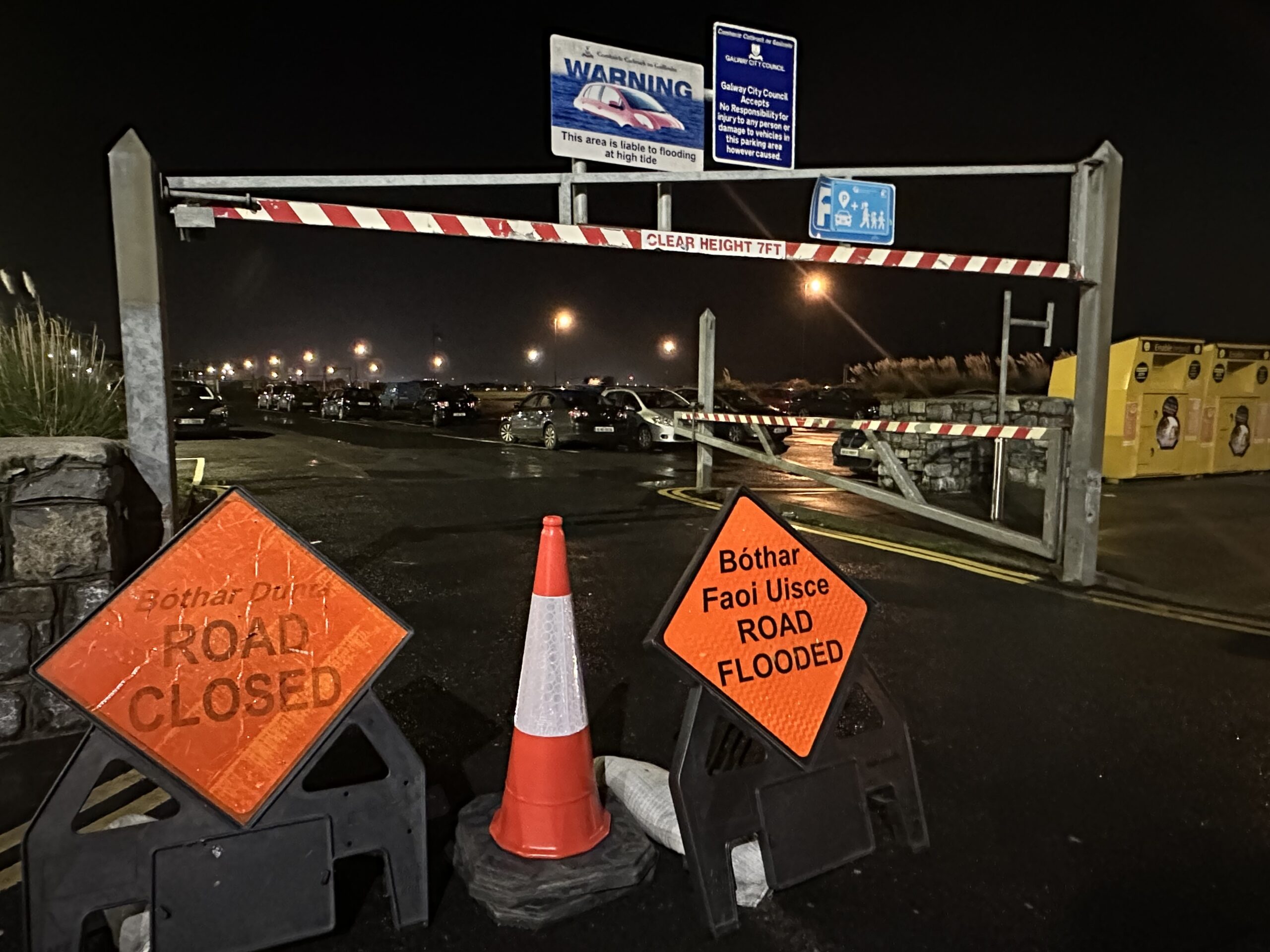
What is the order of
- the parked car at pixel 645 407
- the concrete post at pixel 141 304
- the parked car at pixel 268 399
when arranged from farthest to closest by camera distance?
the parked car at pixel 268 399 → the parked car at pixel 645 407 → the concrete post at pixel 141 304

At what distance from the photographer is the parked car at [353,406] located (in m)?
36.1

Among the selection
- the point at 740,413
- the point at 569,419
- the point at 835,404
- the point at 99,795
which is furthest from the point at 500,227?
the point at 835,404

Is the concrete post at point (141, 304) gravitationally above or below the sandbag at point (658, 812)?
above

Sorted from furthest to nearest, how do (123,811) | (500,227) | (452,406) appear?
(452,406), (500,227), (123,811)

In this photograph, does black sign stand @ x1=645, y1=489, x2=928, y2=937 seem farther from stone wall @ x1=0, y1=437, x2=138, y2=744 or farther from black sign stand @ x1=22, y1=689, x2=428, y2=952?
stone wall @ x1=0, y1=437, x2=138, y2=744

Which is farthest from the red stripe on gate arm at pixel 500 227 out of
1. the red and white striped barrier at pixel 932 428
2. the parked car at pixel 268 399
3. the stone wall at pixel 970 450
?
the parked car at pixel 268 399

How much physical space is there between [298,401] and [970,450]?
40.5 m

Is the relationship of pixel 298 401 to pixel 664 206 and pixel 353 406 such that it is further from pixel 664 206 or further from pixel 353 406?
pixel 664 206

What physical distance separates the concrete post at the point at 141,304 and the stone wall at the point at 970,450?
404 inches

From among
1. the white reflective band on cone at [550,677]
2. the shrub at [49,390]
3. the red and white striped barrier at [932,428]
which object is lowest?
the white reflective band on cone at [550,677]

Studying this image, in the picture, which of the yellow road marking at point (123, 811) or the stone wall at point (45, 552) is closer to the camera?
the yellow road marking at point (123, 811)

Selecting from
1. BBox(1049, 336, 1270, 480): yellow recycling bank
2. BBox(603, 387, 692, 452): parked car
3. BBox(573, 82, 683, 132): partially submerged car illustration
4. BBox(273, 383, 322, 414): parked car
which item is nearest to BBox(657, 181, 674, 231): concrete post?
BBox(573, 82, 683, 132): partially submerged car illustration

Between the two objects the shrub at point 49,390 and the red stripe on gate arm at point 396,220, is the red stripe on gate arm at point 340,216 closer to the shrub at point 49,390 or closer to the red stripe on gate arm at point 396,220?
the red stripe on gate arm at point 396,220

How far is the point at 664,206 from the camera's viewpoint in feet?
21.2
